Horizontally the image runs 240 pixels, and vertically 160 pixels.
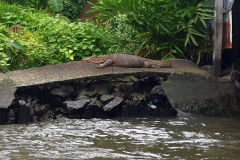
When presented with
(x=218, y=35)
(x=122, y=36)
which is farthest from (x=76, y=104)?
(x=122, y=36)

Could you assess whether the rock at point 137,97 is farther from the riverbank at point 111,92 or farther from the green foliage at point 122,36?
Answer: the green foliage at point 122,36

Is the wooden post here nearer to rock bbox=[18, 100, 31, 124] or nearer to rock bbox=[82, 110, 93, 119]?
rock bbox=[82, 110, 93, 119]

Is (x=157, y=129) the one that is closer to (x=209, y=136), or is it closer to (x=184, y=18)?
(x=209, y=136)

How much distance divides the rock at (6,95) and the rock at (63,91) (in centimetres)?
82

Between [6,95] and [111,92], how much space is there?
2043 mm

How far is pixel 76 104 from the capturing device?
330 inches

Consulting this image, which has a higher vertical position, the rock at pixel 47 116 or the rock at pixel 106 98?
the rock at pixel 106 98

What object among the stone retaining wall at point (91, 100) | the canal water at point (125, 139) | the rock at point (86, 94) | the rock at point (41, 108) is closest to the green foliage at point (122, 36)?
the stone retaining wall at point (91, 100)

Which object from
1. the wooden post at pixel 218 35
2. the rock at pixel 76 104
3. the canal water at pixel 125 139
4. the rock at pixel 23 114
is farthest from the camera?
the wooden post at pixel 218 35

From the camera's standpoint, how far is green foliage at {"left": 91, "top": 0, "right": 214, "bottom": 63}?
1022cm

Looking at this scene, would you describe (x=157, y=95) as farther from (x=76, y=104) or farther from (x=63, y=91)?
(x=63, y=91)

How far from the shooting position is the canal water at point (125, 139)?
5770 mm

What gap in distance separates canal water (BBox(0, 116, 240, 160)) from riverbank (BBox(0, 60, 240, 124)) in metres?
0.35

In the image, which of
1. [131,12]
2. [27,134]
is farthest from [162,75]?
[27,134]
